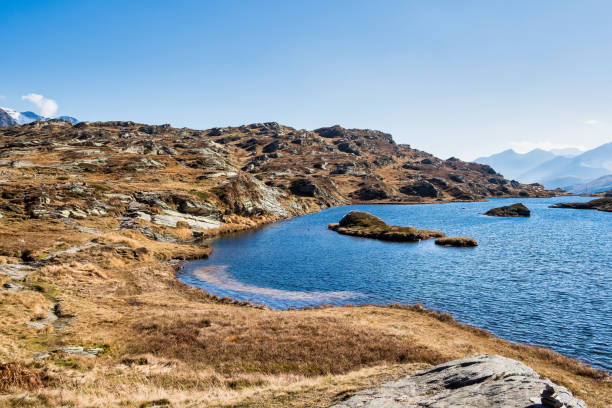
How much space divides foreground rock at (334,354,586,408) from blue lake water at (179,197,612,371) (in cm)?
1644

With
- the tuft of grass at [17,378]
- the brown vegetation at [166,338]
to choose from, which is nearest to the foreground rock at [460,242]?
the brown vegetation at [166,338]

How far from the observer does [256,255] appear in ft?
213

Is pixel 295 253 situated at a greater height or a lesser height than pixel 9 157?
lesser

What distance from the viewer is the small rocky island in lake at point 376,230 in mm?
80750

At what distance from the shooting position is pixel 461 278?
47094mm

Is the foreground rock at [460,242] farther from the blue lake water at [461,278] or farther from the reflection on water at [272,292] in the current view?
the reflection on water at [272,292]

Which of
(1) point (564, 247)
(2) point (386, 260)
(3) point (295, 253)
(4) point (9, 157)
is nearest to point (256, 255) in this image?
(3) point (295, 253)

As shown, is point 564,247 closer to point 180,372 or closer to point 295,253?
point 295,253

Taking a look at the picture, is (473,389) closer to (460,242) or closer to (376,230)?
(460,242)

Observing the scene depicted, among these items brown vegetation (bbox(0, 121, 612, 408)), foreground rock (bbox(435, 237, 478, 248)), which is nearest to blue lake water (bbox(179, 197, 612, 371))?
foreground rock (bbox(435, 237, 478, 248))

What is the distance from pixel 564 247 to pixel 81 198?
11125 cm

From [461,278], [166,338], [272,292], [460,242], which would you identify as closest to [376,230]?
[460,242]

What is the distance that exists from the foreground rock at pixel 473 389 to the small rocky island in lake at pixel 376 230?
65.2m

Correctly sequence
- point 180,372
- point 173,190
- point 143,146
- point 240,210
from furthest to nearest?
point 143,146, point 240,210, point 173,190, point 180,372
